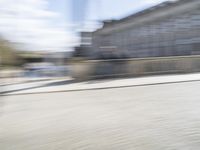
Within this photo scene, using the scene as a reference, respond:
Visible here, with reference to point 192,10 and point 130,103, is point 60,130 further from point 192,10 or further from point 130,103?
point 192,10

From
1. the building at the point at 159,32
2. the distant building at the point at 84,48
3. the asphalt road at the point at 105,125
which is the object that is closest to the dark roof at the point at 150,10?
the building at the point at 159,32

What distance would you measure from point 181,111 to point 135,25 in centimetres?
4340

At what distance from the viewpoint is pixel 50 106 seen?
33.1ft

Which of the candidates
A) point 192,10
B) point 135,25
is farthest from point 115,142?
point 135,25

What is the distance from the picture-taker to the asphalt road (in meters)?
5.47

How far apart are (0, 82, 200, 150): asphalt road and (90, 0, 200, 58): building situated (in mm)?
25085

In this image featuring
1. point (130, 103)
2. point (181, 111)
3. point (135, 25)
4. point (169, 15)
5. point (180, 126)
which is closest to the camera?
point (180, 126)

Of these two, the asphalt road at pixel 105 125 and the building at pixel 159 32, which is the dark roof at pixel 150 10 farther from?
the asphalt road at pixel 105 125

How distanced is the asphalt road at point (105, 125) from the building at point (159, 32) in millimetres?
25085

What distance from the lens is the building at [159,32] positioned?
132ft

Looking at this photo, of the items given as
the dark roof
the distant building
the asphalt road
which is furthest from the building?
the asphalt road

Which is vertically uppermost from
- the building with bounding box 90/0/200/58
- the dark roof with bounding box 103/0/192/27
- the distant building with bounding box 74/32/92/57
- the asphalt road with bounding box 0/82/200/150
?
the dark roof with bounding box 103/0/192/27

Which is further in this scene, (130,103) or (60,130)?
(130,103)

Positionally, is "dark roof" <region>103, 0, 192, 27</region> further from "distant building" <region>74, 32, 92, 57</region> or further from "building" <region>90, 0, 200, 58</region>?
"distant building" <region>74, 32, 92, 57</region>
